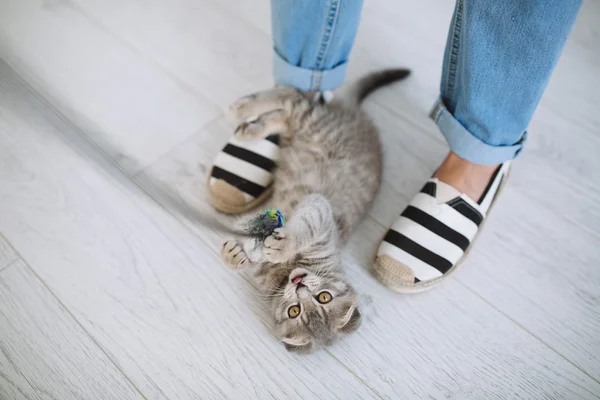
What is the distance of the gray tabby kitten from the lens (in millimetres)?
837

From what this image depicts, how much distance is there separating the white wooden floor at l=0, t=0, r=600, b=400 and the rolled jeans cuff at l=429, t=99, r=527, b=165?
0.25m

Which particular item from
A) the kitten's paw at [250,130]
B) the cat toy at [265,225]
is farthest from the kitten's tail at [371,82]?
the cat toy at [265,225]

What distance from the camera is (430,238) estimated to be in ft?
3.10

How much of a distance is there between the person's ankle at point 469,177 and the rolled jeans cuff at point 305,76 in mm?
373

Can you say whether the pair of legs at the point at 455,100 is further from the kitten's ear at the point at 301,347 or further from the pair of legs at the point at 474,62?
the kitten's ear at the point at 301,347

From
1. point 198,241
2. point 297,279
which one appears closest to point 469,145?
point 297,279

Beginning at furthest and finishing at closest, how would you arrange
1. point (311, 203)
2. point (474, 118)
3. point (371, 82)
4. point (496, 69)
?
point (371, 82) → point (311, 203) → point (474, 118) → point (496, 69)

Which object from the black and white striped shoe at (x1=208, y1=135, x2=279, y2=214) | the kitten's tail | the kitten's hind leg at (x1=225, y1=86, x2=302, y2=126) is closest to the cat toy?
the black and white striped shoe at (x1=208, y1=135, x2=279, y2=214)

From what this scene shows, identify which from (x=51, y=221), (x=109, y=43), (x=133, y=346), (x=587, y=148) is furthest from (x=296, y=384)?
(x=109, y=43)

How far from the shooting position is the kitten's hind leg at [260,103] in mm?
1083

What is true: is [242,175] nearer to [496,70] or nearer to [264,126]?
[264,126]

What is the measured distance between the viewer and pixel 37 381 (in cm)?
82

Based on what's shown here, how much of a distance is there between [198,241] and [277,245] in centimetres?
31

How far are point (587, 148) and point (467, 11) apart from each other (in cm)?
77
